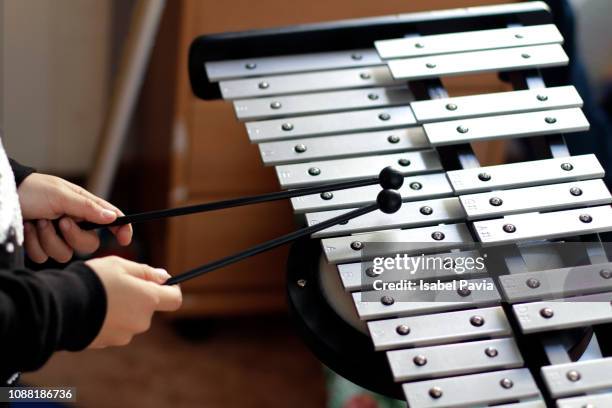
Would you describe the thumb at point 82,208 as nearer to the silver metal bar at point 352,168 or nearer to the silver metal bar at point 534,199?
the silver metal bar at point 352,168

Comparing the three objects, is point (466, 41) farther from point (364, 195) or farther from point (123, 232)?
point (123, 232)

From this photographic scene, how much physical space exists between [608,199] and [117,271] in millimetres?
458

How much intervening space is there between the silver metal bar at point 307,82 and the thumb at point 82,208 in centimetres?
21

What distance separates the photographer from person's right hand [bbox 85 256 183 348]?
2.74ft

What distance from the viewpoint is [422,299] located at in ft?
3.00

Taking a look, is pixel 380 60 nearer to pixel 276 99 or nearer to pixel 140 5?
pixel 276 99

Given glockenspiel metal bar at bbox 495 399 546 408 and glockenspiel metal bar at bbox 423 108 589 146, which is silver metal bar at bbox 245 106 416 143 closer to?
glockenspiel metal bar at bbox 423 108 589 146

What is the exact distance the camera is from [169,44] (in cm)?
168

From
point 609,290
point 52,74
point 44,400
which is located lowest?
point 44,400

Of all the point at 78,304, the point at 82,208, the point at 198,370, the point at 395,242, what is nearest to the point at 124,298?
the point at 78,304

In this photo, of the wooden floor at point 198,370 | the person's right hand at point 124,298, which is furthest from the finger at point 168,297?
the wooden floor at point 198,370

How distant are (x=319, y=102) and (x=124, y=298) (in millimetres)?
360

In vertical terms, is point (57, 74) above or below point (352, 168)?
below

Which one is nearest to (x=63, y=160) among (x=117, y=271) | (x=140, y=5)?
(x=140, y=5)
